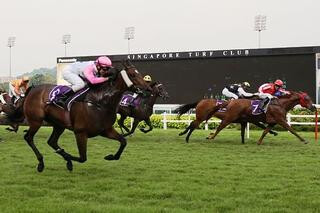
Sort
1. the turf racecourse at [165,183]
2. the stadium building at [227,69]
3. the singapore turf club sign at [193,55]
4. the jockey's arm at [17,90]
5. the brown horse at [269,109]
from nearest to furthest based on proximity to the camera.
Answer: the turf racecourse at [165,183] → the brown horse at [269,109] → the jockey's arm at [17,90] → the stadium building at [227,69] → the singapore turf club sign at [193,55]

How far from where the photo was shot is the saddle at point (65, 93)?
285 inches

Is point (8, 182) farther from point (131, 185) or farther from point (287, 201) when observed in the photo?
point (287, 201)

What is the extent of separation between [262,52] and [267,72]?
0.98 meters

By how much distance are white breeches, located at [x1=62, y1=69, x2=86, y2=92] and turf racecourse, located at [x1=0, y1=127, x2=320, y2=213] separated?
1.26 m

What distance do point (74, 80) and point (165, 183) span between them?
7.66 ft

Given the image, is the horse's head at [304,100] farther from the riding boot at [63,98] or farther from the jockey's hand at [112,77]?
the riding boot at [63,98]

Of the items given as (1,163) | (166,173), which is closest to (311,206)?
(166,173)

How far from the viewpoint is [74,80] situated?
24.7ft

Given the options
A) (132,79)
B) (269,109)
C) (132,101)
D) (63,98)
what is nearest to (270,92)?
(269,109)

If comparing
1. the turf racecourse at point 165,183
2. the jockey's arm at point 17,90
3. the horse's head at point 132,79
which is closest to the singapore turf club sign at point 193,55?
the jockey's arm at point 17,90

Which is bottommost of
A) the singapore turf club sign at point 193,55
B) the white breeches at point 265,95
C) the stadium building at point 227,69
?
the white breeches at point 265,95

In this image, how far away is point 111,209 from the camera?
15.8 ft

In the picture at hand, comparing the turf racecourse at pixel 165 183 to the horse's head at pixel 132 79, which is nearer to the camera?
the turf racecourse at pixel 165 183

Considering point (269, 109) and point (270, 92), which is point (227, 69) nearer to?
point (270, 92)
